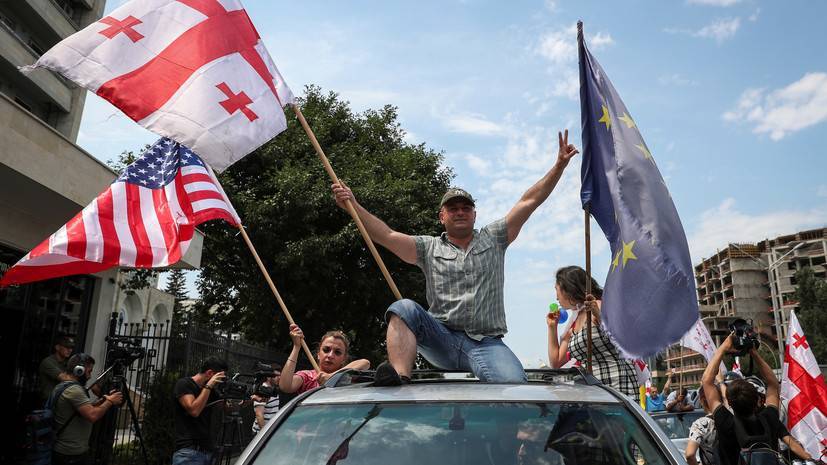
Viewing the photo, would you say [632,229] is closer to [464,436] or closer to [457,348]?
[457,348]

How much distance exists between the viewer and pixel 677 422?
10.4m

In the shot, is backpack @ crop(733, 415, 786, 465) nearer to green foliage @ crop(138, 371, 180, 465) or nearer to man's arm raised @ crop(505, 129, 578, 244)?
man's arm raised @ crop(505, 129, 578, 244)

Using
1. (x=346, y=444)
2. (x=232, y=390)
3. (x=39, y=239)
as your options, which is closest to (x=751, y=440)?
(x=346, y=444)

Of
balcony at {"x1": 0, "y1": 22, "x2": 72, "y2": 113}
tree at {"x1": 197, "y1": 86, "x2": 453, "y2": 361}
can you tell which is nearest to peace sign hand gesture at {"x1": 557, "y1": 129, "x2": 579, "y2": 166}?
tree at {"x1": 197, "y1": 86, "x2": 453, "y2": 361}

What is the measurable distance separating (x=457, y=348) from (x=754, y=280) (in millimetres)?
105440

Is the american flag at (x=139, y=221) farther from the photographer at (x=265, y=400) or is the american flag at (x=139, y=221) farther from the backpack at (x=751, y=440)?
the backpack at (x=751, y=440)

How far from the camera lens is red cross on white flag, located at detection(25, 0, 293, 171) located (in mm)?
4727

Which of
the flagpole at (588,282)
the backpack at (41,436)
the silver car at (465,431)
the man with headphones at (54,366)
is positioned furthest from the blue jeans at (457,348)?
the man with headphones at (54,366)

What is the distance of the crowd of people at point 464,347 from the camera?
3352 millimetres

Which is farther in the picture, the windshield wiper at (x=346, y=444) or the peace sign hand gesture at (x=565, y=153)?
the peace sign hand gesture at (x=565, y=153)

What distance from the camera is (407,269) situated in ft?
66.3

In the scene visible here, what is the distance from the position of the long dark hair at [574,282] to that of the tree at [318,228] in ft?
43.4

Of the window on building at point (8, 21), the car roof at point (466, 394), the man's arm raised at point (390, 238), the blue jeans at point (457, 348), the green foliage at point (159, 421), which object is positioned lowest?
the green foliage at point (159, 421)

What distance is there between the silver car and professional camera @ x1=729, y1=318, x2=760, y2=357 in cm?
292
